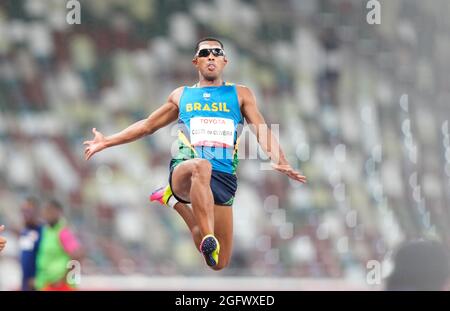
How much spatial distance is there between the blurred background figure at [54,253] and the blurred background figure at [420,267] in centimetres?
790

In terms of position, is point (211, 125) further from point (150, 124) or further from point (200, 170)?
point (150, 124)

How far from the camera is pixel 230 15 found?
2148cm

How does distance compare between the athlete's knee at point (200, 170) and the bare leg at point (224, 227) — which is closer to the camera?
the athlete's knee at point (200, 170)

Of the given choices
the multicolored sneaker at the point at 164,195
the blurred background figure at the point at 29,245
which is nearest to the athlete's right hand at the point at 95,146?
the multicolored sneaker at the point at 164,195

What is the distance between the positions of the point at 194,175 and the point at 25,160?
43.4ft

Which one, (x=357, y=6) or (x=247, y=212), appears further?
(x=357, y=6)

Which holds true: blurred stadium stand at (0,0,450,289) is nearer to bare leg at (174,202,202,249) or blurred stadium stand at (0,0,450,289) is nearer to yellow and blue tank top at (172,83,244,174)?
bare leg at (174,202,202,249)

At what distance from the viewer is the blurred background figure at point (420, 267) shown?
4758 mm

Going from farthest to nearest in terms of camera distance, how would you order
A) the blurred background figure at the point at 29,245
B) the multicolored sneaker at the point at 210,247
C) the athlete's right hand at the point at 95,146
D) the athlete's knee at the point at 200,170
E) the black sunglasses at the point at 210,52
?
the blurred background figure at the point at 29,245
the athlete's right hand at the point at 95,146
the black sunglasses at the point at 210,52
the athlete's knee at the point at 200,170
the multicolored sneaker at the point at 210,247

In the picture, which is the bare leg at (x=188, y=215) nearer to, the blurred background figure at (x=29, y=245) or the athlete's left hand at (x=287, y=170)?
the athlete's left hand at (x=287, y=170)

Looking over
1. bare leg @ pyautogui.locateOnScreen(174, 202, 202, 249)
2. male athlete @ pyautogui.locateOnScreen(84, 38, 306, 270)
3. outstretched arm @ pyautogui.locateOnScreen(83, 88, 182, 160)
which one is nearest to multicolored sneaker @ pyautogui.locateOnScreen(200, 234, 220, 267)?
male athlete @ pyautogui.locateOnScreen(84, 38, 306, 270)

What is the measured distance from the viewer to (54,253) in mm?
12453
